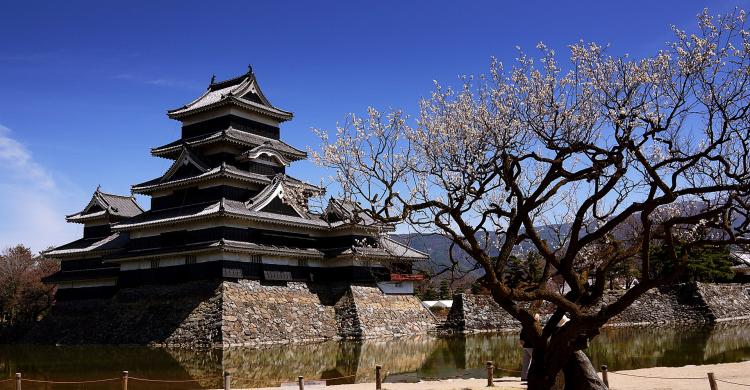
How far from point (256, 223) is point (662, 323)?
25.0m

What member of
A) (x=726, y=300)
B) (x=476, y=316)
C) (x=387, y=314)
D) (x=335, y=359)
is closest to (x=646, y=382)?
(x=335, y=359)

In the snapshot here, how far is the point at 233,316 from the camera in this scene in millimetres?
28188

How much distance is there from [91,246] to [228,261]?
1282 centimetres

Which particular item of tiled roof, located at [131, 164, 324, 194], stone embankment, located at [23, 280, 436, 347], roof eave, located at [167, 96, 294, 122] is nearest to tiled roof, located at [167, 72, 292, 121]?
roof eave, located at [167, 96, 294, 122]

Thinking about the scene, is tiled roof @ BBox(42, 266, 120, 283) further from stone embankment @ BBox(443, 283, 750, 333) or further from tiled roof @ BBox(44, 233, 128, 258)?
stone embankment @ BBox(443, 283, 750, 333)

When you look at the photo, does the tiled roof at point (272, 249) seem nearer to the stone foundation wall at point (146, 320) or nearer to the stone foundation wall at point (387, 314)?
the stone foundation wall at point (146, 320)

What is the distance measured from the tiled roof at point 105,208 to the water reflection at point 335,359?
1009cm

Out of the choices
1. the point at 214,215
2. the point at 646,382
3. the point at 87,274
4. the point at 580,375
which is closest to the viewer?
the point at 580,375

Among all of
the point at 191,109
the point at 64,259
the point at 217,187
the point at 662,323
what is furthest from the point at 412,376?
the point at 64,259

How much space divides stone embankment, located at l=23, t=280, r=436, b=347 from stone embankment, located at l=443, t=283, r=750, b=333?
2.08 metres

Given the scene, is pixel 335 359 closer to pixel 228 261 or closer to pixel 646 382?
pixel 228 261

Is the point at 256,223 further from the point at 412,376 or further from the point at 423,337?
the point at 412,376

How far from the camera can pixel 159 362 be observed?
72.5 feet

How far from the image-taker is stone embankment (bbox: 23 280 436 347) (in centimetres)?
2806
